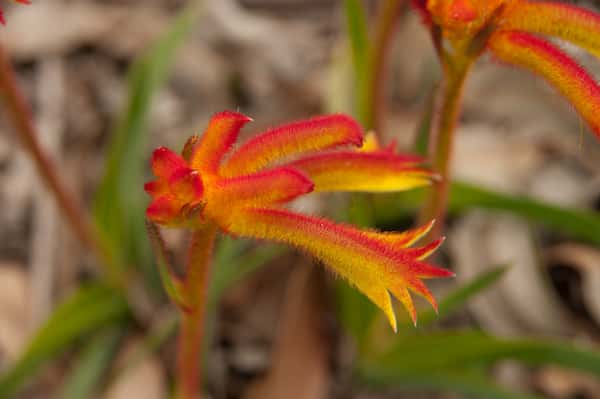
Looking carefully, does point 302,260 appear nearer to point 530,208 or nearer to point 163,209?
point 530,208

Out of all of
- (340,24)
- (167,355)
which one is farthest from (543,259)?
(340,24)

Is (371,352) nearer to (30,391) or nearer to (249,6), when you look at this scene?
(30,391)

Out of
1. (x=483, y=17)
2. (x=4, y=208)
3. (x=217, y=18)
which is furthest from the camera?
(x=217, y=18)

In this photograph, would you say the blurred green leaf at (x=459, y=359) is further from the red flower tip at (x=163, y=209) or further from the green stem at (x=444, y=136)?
the red flower tip at (x=163, y=209)

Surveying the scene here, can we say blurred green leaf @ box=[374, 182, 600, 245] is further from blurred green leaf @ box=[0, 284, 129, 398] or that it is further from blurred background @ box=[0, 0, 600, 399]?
blurred green leaf @ box=[0, 284, 129, 398]

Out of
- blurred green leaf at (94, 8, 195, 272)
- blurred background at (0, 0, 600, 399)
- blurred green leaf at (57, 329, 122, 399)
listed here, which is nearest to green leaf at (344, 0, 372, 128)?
blurred background at (0, 0, 600, 399)

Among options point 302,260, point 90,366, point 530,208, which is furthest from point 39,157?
point 530,208

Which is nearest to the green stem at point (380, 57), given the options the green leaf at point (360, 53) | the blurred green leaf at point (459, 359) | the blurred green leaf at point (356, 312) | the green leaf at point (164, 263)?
the green leaf at point (360, 53)
